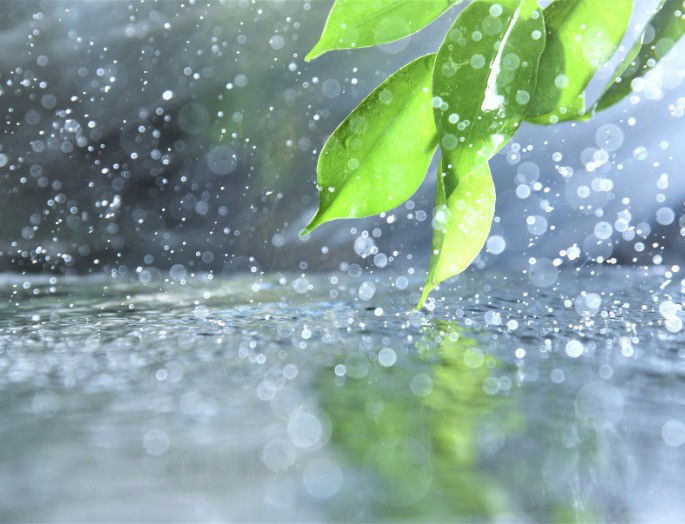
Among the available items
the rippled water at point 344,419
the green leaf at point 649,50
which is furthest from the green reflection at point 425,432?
the green leaf at point 649,50

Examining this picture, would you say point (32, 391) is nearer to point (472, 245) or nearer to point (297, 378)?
point (297, 378)

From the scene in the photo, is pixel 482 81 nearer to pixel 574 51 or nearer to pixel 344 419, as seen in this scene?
pixel 574 51

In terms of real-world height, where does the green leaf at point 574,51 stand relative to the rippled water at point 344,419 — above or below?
above

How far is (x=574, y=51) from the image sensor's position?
19 cm

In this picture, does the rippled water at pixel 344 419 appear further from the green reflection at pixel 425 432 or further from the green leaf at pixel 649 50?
the green leaf at pixel 649 50

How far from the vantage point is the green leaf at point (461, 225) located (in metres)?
0.19

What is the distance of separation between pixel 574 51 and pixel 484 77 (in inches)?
1.2

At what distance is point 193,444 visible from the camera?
0.25 meters

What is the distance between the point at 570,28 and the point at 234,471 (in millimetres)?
147

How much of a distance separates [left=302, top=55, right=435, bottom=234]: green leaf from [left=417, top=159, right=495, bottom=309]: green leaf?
1 centimetres

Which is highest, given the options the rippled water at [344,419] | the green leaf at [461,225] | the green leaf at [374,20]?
the green leaf at [374,20]

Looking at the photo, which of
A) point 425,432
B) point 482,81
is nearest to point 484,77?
point 482,81

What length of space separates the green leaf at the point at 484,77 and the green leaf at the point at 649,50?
0.04 metres

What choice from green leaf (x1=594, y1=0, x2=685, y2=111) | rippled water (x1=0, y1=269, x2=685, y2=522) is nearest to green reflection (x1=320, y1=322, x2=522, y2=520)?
rippled water (x1=0, y1=269, x2=685, y2=522)
